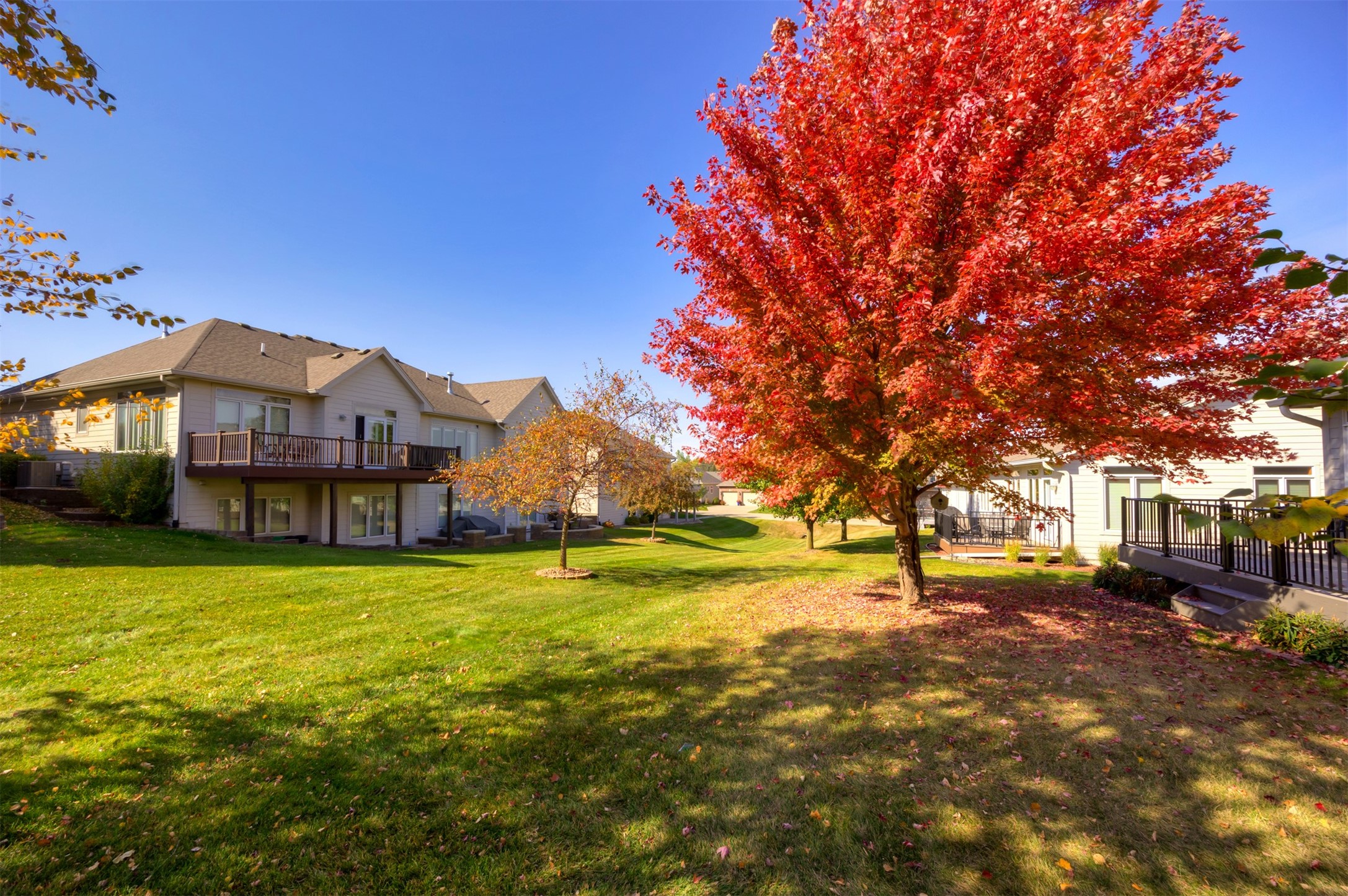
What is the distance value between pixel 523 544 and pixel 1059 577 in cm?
1846

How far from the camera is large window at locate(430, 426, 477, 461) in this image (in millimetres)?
26125

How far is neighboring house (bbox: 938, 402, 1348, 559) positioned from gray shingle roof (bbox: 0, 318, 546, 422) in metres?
21.0

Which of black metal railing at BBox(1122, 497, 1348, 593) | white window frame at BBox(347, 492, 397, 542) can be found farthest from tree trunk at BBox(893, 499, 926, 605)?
white window frame at BBox(347, 492, 397, 542)

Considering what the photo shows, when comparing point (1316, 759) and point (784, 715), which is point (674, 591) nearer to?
point (784, 715)

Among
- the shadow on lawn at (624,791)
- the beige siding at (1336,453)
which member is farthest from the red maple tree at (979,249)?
the beige siding at (1336,453)

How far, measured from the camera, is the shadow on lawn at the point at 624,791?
11.2 feet

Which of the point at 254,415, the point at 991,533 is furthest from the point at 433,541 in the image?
the point at 991,533

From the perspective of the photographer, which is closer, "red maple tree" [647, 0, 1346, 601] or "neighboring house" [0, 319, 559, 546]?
"red maple tree" [647, 0, 1346, 601]

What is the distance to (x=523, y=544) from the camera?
23.8 meters

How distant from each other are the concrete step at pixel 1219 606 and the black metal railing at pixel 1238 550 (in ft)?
1.38

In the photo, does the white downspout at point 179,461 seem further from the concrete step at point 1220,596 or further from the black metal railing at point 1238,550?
the concrete step at point 1220,596

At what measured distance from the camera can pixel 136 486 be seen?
16484mm

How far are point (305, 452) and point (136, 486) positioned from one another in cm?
419

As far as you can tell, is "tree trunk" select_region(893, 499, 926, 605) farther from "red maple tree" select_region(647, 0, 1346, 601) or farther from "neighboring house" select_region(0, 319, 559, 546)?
"neighboring house" select_region(0, 319, 559, 546)
